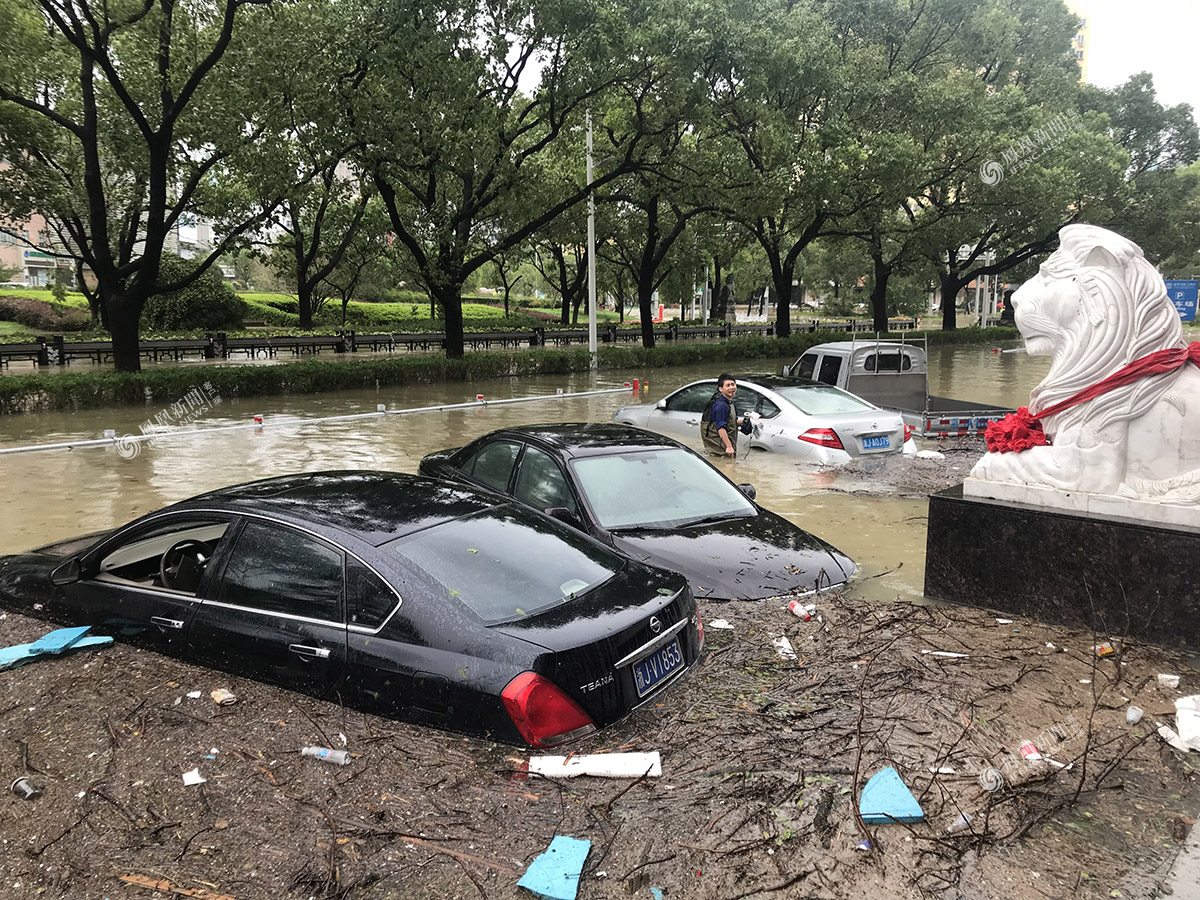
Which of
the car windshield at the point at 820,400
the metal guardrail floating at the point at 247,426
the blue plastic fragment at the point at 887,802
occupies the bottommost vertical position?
the blue plastic fragment at the point at 887,802

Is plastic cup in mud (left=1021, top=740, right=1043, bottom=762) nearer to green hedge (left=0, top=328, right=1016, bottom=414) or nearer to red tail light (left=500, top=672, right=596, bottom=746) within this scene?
red tail light (left=500, top=672, right=596, bottom=746)

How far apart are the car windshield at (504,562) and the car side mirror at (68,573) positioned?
6.89ft

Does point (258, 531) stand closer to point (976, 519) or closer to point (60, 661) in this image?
point (60, 661)

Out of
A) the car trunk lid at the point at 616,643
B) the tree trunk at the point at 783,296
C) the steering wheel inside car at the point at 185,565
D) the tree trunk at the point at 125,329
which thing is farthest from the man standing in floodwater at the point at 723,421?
the tree trunk at the point at 783,296

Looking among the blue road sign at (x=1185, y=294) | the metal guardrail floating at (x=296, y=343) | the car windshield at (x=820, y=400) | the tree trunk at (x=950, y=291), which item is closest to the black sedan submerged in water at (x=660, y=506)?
the car windshield at (x=820, y=400)

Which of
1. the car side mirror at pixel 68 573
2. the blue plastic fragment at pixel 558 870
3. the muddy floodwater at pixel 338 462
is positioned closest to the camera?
the blue plastic fragment at pixel 558 870

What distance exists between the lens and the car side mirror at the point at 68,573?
4691 millimetres

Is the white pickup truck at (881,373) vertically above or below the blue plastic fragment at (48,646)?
above

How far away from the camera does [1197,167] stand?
4816cm

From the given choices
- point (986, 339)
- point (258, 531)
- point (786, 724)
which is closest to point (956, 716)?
point (786, 724)

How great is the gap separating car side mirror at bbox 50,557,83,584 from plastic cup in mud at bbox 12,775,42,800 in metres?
1.54

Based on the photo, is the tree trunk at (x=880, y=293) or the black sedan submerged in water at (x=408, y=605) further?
the tree trunk at (x=880, y=293)

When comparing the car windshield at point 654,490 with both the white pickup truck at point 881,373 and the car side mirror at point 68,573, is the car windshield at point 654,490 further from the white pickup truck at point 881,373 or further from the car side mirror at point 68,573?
the white pickup truck at point 881,373

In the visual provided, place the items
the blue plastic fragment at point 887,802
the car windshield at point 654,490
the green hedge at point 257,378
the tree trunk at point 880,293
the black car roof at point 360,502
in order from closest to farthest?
the blue plastic fragment at point 887,802
the black car roof at point 360,502
the car windshield at point 654,490
the green hedge at point 257,378
the tree trunk at point 880,293
